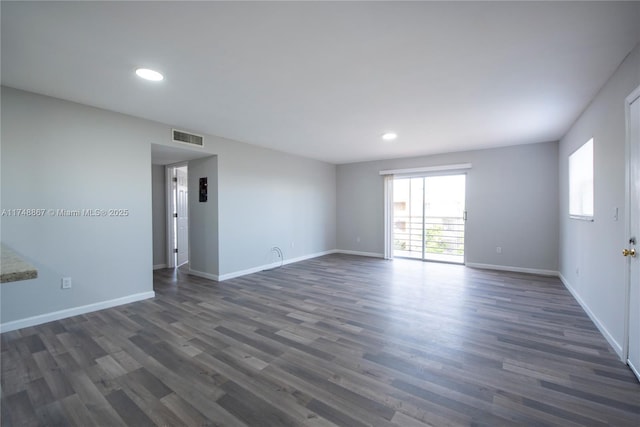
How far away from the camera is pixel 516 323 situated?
9.22ft

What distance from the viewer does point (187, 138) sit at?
4.00m

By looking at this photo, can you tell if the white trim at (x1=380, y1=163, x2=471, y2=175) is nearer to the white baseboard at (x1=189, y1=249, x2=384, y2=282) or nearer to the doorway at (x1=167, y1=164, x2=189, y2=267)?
the white baseboard at (x1=189, y1=249, x2=384, y2=282)

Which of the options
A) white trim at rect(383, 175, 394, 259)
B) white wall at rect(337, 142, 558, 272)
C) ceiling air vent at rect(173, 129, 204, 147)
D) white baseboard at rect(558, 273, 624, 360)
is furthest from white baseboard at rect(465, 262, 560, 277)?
ceiling air vent at rect(173, 129, 204, 147)

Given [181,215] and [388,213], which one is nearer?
[181,215]

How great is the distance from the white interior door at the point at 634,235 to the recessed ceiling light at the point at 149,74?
3.75 metres

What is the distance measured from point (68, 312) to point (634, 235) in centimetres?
530

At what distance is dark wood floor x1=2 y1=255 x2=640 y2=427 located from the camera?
160 centimetres

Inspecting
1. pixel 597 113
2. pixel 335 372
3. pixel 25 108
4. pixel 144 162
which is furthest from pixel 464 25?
pixel 25 108

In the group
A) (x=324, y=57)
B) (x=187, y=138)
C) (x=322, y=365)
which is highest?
(x=324, y=57)

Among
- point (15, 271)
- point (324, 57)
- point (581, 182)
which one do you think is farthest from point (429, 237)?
point (15, 271)

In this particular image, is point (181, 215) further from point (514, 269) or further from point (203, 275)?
point (514, 269)

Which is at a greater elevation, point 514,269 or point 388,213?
point 388,213

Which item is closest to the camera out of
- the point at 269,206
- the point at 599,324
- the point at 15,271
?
the point at 15,271

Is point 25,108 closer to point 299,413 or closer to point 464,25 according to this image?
point 299,413
